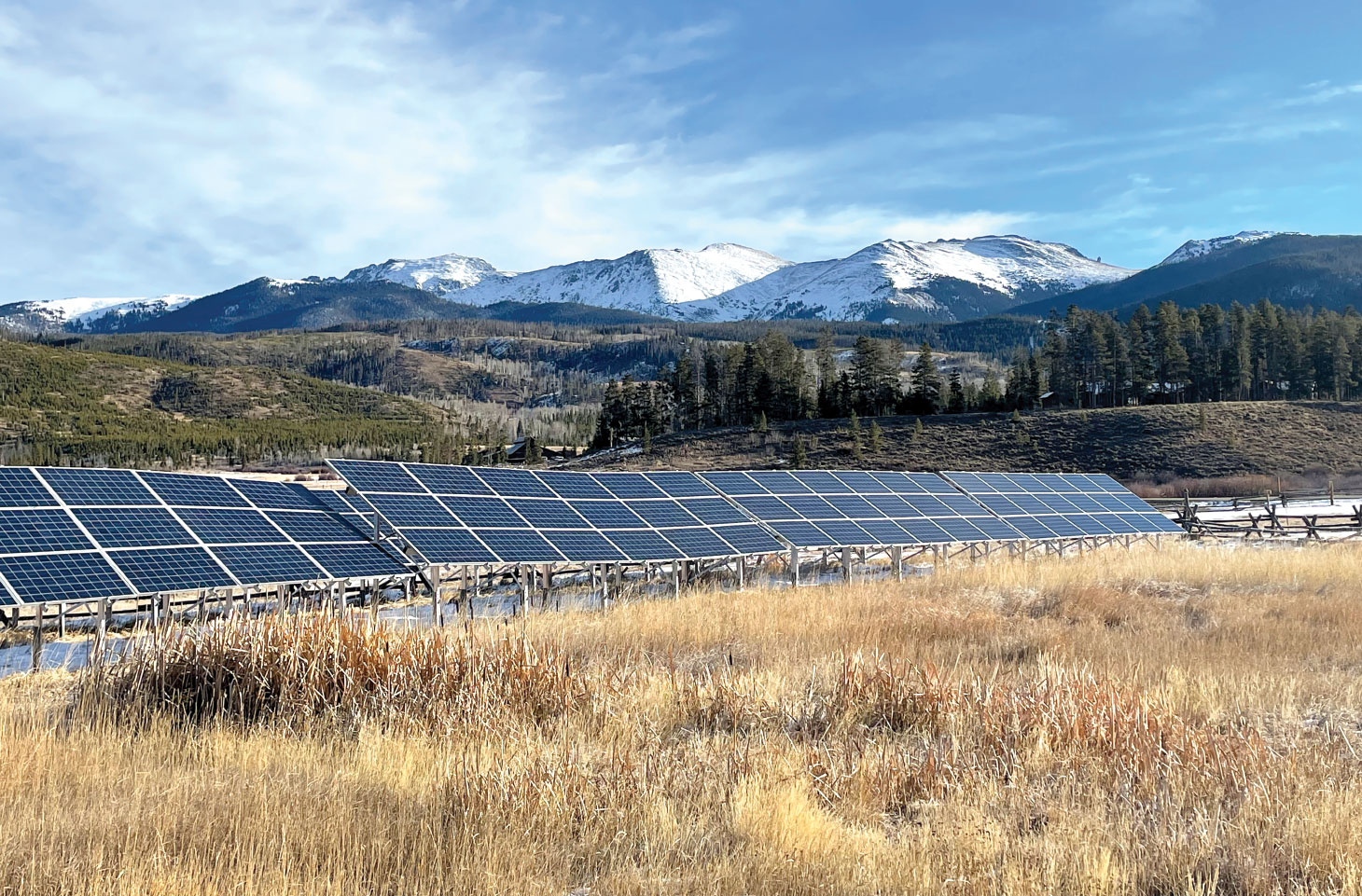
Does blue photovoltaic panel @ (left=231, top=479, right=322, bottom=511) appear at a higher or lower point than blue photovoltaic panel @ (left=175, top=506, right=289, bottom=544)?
higher

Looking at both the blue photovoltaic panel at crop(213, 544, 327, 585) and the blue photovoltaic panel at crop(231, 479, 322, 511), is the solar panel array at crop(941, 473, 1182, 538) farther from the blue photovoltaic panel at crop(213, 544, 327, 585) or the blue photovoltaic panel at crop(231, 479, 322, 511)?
the blue photovoltaic panel at crop(213, 544, 327, 585)

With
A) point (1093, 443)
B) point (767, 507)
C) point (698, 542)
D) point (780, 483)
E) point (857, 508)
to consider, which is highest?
point (780, 483)

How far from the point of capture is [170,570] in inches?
644

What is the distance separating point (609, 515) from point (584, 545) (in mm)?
2993

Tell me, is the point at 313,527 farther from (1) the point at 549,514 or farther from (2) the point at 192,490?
(1) the point at 549,514

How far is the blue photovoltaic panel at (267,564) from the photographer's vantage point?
17.0 metres

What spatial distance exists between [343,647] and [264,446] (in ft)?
458

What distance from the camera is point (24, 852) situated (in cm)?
550

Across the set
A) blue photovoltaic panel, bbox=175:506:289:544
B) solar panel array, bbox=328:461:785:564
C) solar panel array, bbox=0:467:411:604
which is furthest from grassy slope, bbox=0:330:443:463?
blue photovoltaic panel, bbox=175:506:289:544

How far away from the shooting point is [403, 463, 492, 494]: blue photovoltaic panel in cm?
2431

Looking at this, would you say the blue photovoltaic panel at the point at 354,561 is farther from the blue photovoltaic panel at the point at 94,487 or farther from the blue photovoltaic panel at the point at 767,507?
the blue photovoltaic panel at the point at 767,507

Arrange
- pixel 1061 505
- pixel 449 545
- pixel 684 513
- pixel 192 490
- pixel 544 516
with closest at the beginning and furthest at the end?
pixel 449 545, pixel 192 490, pixel 544 516, pixel 684 513, pixel 1061 505

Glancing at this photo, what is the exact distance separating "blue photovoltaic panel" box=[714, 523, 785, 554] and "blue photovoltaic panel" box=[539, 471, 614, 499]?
3.71 meters

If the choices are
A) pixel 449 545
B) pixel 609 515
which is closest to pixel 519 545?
pixel 449 545
